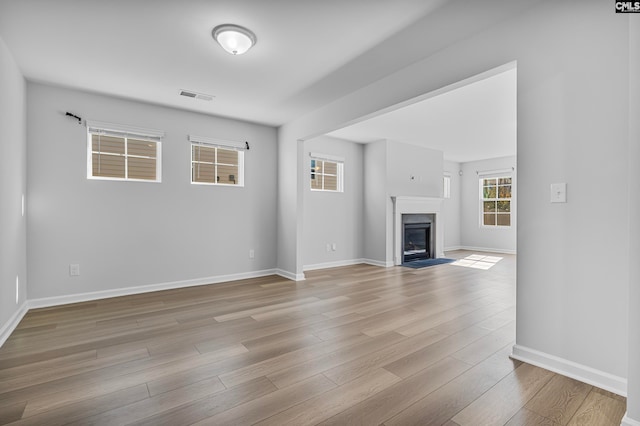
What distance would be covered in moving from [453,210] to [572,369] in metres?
7.49

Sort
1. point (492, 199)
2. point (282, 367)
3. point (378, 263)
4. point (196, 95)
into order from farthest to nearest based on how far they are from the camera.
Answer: point (492, 199)
point (378, 263)
point (196, 95)
point (282, 367)

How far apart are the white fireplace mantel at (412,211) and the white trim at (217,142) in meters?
3.17

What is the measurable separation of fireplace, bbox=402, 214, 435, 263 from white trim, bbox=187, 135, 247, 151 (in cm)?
360

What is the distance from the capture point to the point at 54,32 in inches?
97.3

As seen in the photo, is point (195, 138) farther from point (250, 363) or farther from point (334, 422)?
point (334, 422)

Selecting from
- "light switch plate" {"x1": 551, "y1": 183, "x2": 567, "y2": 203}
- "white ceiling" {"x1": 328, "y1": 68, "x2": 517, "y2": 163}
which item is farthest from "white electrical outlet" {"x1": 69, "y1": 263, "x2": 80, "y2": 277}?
"light switch plate" {"x1": 551, "y1": 183, "x2": 567, "y2": 203}

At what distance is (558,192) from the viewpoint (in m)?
1.98

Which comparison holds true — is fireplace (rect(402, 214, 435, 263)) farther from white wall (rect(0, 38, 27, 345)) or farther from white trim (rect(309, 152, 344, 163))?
white wall (rect(0, 38, 27, 345))

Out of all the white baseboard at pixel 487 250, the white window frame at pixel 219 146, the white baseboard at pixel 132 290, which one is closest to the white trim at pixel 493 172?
the white baseboard at pixel 487 250

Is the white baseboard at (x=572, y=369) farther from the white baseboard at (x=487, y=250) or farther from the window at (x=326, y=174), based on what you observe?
the white baseboard at (x=487, y=250)

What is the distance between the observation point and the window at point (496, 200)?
8148 millimetres

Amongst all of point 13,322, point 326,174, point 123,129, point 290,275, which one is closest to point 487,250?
point 326,174

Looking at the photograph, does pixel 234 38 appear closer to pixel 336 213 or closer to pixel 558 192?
pixel 558 192

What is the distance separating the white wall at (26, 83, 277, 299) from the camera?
11.5 ft
